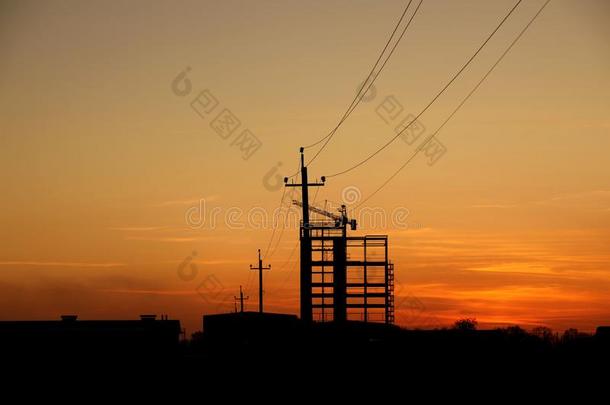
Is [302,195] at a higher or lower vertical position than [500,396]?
higher

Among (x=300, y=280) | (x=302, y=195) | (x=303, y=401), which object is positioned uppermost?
(x=302, y=195)

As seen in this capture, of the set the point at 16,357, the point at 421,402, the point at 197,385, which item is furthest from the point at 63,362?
the point at 421,402

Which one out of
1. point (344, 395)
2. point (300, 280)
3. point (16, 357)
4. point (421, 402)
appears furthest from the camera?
point (300, 280)

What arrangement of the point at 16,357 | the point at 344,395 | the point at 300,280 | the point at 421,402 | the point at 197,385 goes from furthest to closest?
the point at 300,280 < the point at 16,357 < the point at 197,385 < the point at 344,395 < the point at 421,402

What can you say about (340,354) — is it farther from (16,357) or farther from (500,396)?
(16,357)

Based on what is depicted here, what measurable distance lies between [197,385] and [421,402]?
12497mm

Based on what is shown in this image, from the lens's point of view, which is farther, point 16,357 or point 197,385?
point 16,357

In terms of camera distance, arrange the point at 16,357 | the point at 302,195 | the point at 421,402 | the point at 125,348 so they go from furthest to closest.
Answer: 1. the point at 302,195
2. the point at 125,348
3. the point at 16,357
4. the point at 421,402

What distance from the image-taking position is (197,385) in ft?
144

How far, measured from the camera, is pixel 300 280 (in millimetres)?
87125

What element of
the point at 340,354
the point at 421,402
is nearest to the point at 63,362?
the point at 340,354

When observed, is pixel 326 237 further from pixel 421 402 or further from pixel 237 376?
pixel 421 402

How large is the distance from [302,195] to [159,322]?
48.9 feet

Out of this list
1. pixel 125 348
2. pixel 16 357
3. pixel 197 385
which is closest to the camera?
pixel 197 385
